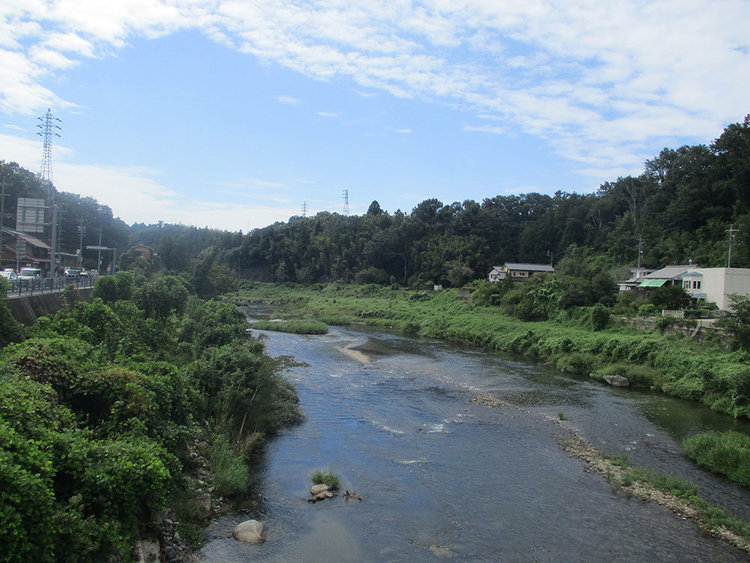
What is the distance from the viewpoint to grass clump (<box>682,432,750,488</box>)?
1725 centimetres

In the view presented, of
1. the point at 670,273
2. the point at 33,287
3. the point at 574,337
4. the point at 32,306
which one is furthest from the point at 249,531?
the point at 670,273

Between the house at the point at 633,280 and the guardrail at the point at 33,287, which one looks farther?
the house at the point at 633,280

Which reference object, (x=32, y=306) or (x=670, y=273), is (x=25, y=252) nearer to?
(x=32, y=306)

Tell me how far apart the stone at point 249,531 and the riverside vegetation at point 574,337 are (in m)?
16.3

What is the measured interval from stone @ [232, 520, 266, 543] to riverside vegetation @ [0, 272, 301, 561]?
1.05 meters

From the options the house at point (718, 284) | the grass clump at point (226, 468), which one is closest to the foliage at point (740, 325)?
the house at point (718, 284)

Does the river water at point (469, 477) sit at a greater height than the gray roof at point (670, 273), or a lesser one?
lesser

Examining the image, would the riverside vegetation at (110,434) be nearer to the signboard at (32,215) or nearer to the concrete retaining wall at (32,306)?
the concrete retaining wall at (32,306)

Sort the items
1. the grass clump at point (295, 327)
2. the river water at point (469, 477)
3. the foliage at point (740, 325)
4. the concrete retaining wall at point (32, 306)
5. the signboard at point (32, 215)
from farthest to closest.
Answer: the grass clump at point (295, 327) → the signboard at point (32, 215) → the foliage at point (740, 325) → the concrete retaining wall at point (32, 306) → the river water at point (469, 477)

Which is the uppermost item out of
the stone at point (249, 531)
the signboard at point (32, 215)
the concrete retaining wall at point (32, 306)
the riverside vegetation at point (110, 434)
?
the signboard at point (32, 215)

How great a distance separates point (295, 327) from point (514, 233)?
60.7 meters

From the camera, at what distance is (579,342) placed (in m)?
38.8

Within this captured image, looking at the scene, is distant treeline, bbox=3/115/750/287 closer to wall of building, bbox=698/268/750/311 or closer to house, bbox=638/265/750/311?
house, bbox=638/265/750/311

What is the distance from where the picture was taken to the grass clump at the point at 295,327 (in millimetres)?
53469
